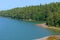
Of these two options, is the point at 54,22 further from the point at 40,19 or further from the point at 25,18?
the point at 25,18

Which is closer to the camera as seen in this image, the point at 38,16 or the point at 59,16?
the point at 59,16

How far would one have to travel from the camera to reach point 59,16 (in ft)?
198

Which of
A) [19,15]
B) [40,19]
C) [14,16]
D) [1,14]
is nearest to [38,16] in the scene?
[40,19]

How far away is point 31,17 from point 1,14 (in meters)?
66.9

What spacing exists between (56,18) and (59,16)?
108cm

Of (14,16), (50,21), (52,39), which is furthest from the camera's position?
(14,16)

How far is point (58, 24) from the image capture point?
194 feet

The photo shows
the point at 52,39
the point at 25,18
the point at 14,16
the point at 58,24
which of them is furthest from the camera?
the point at 14,16

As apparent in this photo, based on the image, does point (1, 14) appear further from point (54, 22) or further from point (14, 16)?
point (54, 22)

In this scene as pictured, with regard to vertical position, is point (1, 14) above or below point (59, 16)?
below

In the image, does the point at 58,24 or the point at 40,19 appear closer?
the point at 58,24

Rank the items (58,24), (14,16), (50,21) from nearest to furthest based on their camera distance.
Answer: (58,24)
(50,21)
(14,16)

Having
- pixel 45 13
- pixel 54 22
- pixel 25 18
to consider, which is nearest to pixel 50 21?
pixel 54 22

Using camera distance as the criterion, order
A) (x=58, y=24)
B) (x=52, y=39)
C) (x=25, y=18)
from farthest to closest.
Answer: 1. (x=25, y=18)
2. (x=58, y=24)
3. (x=52, y=39)
